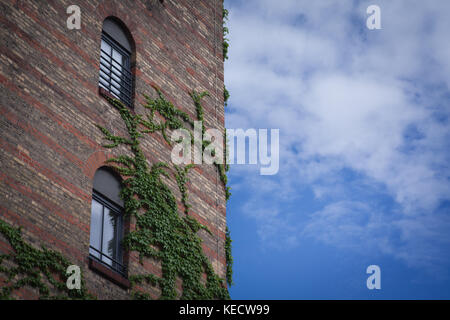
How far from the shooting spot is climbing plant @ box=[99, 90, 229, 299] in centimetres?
1712

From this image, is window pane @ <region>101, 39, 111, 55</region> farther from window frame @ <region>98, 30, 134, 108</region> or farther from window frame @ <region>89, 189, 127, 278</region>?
window frame @ <region>89, 189, 127, 278</region>

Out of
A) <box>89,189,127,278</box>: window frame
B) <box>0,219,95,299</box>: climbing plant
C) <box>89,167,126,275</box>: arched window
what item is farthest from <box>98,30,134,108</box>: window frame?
<box>0,219,95,299</box>: climbing plant

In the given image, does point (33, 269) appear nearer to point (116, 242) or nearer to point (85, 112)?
point (116, 242)

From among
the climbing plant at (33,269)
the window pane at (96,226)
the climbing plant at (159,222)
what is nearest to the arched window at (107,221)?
the window pane at (96,226)

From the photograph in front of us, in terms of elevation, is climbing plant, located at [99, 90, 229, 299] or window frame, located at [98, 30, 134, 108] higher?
window frame, located at [98, 30, 134, 108]

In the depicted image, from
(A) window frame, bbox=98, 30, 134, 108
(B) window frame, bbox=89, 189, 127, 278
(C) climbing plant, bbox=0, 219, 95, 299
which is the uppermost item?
(A) window frame, bbox=98, 30, 134, 108

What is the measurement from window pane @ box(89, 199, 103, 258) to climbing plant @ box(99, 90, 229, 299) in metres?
0.54

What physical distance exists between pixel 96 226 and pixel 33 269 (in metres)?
2.44

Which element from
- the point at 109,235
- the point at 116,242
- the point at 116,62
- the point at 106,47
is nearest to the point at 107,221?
the point at 109,235

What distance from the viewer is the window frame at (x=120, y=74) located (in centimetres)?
1850

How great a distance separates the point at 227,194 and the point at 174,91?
2708mm

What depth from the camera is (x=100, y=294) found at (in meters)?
15.6
